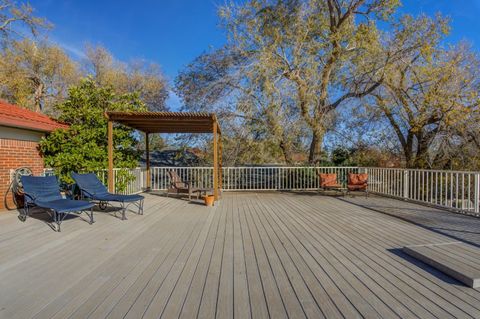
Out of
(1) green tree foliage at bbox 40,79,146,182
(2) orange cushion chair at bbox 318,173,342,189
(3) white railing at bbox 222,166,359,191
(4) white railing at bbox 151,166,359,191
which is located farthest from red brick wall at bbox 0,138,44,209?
(2) orange cushion chair at bbox 318,173,342,189

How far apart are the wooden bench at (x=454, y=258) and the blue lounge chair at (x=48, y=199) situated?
15.1ft

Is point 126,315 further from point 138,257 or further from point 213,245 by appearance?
point 213,245

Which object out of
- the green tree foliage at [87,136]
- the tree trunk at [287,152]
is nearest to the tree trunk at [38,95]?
the green tree foliage at [87,136]

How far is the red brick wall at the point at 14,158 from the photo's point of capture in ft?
18.4

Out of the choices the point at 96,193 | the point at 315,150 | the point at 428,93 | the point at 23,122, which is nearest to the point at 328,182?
the point at 315,150

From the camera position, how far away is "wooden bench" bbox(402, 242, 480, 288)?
2.39 m

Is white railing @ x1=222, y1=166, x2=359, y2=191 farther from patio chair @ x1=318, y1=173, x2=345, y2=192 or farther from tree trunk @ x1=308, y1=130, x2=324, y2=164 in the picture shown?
patio chair @ x1=318, y1=173, x2=345, y2=192

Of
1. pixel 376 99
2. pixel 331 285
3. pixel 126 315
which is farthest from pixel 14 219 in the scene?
pixel 376 99

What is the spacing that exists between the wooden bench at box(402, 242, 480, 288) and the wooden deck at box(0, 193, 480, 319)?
0.08m

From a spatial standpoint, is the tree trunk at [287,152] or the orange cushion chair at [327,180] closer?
the orange cushion chair at [327,180]

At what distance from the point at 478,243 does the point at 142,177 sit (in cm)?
868

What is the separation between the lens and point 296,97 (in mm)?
9328

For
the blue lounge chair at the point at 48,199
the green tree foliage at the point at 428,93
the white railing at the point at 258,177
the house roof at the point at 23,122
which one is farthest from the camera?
the white railing at the point at 258,177

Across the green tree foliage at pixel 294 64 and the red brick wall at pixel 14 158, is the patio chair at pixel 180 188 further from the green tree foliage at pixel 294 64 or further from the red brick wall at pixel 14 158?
the green tree foliage at pixel 294 64
